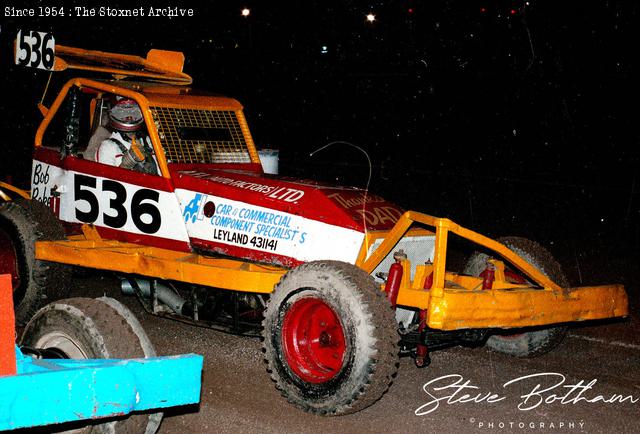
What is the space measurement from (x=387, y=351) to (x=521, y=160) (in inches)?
855

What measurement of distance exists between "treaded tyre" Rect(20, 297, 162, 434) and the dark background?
11.7 metres

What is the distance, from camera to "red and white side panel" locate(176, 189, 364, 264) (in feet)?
19.6

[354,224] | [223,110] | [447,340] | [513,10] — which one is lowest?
[447,340]

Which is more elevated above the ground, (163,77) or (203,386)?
(163,77)

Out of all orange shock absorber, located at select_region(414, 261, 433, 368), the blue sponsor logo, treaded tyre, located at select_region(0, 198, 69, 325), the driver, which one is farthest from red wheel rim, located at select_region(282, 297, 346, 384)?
treaded tyre, located at select_region(0, 198, 69, 325)

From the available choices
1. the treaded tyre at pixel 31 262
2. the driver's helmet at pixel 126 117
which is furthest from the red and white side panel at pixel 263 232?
the treaded tyre at pixel 31 262

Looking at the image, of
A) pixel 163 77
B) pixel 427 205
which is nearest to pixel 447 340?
pixel 163 77

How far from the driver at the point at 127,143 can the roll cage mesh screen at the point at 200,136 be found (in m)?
0.23

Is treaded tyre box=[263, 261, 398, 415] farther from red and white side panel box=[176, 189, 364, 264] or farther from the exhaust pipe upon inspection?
the exhaust pipe

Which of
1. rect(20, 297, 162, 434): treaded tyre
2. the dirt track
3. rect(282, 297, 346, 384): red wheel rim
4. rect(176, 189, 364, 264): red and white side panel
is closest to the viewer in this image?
rect(20, 297, 162, 434): treaded tyre

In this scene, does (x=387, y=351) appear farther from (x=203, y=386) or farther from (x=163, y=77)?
(x=163, y=77)

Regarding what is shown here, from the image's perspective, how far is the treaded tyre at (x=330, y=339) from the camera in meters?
4.96

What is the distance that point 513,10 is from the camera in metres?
30.1

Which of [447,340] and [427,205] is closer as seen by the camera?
[447,340]
